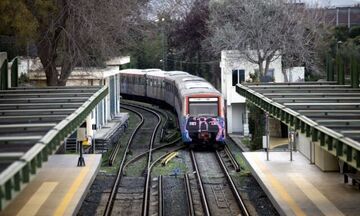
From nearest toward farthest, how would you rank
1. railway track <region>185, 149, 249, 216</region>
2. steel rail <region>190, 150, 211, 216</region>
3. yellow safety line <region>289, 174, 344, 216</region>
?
yellow safety line <region>289, 174, 344, 216</region>, steel rail <region>190, 150, 211, 216</region>, railway track <region>185, 149, 249, 216</region>

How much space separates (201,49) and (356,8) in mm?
13548

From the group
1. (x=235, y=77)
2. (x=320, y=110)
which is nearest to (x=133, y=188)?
(x=320, y=110)

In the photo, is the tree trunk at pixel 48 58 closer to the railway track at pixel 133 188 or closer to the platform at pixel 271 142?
the railway track at pixel 133 188

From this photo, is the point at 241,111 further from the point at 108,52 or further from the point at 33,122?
the point at 33,122

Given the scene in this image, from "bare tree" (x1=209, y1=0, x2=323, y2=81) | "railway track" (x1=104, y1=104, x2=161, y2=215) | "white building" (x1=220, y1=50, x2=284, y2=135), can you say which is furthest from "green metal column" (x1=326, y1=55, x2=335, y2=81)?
"white building" (x1=220, y1=50, x2=284, y2=135)

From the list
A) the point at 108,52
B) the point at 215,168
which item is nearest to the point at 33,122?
the point at 215,168

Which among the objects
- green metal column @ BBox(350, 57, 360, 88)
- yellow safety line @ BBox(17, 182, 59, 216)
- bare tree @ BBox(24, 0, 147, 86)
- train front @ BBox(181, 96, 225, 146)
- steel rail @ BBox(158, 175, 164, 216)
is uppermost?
bare tree @ BBox(24, 0, 147, 86)

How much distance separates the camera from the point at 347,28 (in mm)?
49906

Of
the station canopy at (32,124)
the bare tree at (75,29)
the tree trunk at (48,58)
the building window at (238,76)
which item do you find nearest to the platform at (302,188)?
the station canopy at (32,124)

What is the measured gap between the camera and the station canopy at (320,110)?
38.1 feet

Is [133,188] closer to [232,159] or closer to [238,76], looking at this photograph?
[232,159]

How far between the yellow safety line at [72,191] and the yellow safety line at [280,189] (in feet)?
17.4

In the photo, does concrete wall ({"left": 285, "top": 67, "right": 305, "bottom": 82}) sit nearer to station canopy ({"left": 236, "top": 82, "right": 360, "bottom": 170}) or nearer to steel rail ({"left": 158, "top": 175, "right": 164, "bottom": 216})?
station canopy ({"left": 236, "top": 82, "right": 360, "bottom": 170})

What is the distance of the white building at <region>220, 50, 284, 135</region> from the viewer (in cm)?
4397
